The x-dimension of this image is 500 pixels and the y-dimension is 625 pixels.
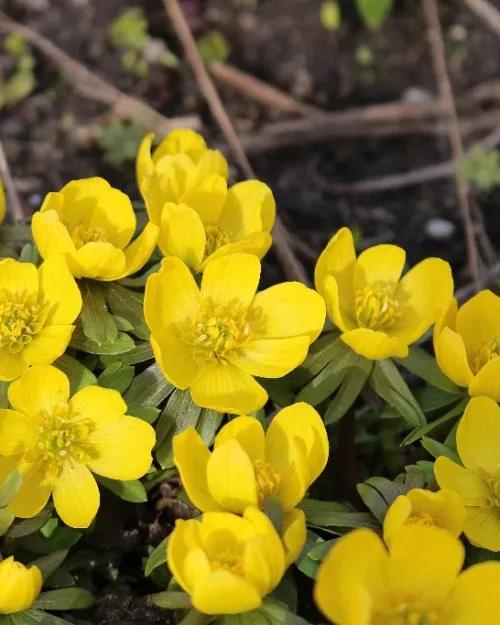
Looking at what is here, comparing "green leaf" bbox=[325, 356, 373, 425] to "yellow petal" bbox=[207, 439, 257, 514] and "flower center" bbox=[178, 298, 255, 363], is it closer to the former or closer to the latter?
"flower center" bbox=[178, 298, 255, 363]

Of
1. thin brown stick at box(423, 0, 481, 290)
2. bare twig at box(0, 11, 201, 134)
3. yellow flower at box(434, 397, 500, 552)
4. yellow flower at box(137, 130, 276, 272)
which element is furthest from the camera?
bare twig at box(0, 11, 201, 134)

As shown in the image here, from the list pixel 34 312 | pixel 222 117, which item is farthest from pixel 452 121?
pixel 34 312

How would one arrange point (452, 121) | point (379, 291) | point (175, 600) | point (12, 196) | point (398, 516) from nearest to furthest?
point (398, 516)
point (175, 600)
point (379, 291)
point (12, 196)
point (452, 121)

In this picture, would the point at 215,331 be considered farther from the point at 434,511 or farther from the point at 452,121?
the point at 452,121

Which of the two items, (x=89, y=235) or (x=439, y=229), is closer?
(x=89, y=235)

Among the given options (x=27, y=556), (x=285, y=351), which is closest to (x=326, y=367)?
(x=285, y=351)

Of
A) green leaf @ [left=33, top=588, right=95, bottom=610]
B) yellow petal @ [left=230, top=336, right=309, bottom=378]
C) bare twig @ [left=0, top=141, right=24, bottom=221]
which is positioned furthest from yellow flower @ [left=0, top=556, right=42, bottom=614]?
bare twig @ [left=0, top=141, right=24, bottom=221]
